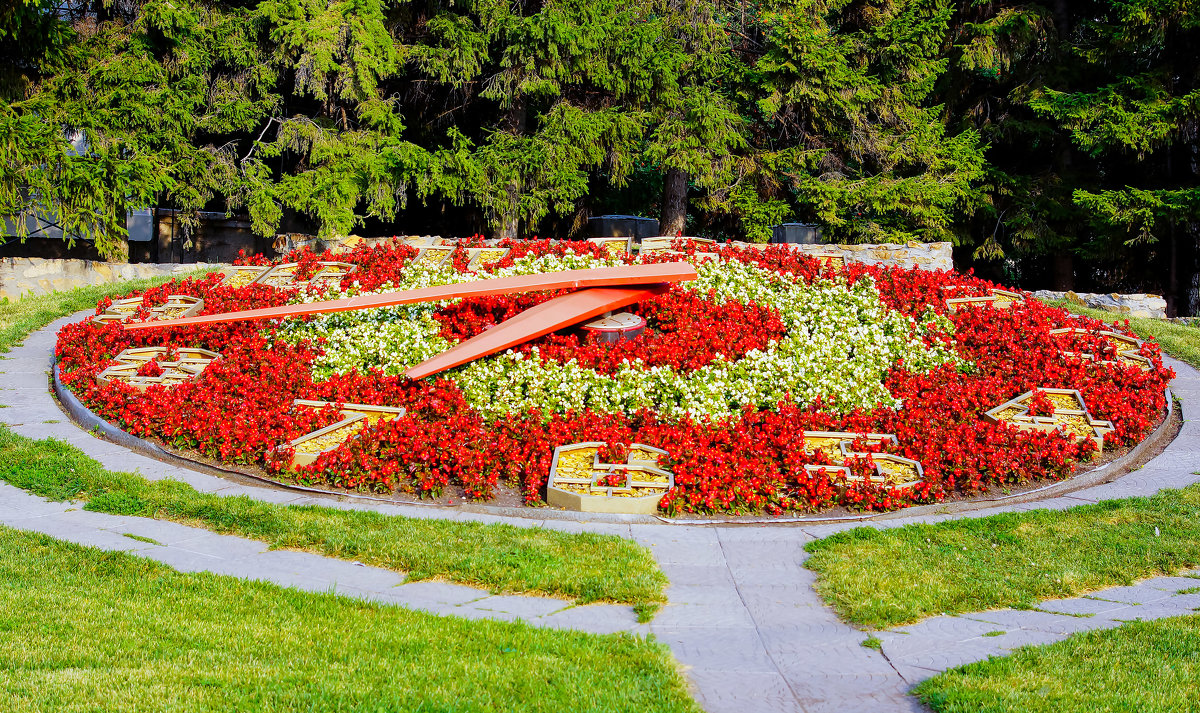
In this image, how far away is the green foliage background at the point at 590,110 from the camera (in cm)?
1474

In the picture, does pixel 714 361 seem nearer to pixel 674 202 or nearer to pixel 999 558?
pixel 999 558

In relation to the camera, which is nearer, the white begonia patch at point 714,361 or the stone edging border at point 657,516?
the stone edging border at point 657,516

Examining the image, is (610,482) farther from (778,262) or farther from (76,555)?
(778,262)

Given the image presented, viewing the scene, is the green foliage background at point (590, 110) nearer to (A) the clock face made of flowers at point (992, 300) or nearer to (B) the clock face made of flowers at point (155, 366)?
(A) the clock face made of flowers at point (992, 300)

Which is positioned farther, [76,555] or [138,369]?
[138,369]

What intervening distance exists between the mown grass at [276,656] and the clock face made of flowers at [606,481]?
1741 millimetres

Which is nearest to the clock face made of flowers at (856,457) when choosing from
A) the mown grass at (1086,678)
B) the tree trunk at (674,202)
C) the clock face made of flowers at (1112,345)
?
the mown grass at (1086,678)

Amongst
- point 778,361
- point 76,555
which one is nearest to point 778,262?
point 778,361

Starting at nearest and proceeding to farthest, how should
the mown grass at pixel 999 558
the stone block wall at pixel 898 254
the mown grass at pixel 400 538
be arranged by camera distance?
the mown grass at pixel 999 558, the mown grass at pixel 400 538, the stone block wall at pixel 898 254

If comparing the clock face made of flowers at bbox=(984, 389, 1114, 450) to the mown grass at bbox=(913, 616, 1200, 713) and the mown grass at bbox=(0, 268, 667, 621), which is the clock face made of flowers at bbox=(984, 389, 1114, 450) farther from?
the mown grass at bbox=(0, 268, 667, 621)

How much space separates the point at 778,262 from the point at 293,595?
7801 millimetres

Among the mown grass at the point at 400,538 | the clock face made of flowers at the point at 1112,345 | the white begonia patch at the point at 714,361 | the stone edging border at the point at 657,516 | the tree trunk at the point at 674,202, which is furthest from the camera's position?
the tree trunk at the point at 674,202

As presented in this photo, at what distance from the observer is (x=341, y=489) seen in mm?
6355

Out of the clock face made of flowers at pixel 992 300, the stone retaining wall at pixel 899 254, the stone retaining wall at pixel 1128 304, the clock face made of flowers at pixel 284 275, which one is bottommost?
the stone retaining wall at pixel 1128 304
